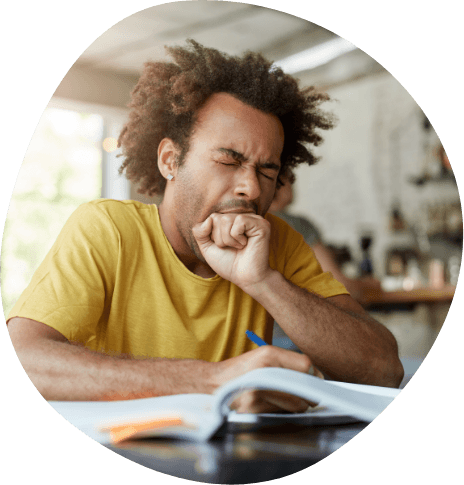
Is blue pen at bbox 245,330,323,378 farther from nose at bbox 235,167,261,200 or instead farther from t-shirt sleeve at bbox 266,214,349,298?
nose at bbox 235,167,261,200

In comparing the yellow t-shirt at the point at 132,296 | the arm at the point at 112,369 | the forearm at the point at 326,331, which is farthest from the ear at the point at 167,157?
the arm at the point at 112,369

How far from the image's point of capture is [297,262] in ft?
5.30

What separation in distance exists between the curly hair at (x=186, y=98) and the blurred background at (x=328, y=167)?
4 centimetres

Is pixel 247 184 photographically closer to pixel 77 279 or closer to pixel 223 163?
pixel 223 163

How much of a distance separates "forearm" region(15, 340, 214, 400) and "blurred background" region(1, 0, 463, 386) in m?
0.22

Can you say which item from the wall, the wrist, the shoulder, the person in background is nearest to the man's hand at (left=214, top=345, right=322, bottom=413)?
the wrist

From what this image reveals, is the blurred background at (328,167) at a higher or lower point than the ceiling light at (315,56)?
lower

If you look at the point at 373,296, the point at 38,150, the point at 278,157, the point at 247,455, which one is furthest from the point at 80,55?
the point at 247,455

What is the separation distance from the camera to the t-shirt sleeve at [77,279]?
4.86 ft

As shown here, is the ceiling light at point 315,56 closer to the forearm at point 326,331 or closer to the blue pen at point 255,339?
the forearm at point 326,331

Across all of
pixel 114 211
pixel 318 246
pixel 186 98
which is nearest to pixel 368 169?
pixel 318 246

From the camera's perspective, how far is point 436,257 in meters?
1.79

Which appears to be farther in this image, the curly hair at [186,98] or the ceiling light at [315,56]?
the ceiling light at [315,56]

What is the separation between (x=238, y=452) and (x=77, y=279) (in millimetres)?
680
